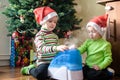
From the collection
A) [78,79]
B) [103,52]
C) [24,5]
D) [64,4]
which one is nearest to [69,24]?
[64,4]

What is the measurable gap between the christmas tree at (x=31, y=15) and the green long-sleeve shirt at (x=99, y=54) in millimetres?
586

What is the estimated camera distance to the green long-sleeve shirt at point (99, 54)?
1.42m

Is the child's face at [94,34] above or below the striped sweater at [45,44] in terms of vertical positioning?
above

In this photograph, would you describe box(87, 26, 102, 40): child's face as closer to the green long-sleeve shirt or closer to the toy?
the green long-sleeve shirt

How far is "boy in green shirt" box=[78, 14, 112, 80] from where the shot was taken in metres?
1.41

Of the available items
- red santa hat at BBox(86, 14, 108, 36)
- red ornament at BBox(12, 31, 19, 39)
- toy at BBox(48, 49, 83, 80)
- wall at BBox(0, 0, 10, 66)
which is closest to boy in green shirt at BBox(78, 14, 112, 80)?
red santa hat at BBox(86, 14, 108, 36)

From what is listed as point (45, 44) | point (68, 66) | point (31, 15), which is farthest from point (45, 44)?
point (31, 15)

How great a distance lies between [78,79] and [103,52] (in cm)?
28

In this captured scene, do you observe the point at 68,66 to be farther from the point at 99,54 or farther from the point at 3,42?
the point at 3,42

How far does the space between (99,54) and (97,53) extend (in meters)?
0.01

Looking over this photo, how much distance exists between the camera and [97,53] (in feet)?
4.83

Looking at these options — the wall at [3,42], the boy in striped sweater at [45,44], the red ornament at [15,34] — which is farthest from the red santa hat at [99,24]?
the wall at [3,42]

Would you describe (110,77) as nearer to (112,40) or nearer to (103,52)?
(103,52)

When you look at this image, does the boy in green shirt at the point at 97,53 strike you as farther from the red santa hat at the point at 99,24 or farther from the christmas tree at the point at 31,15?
the christmas tree at the point at 31,15
